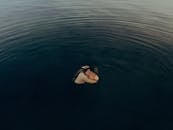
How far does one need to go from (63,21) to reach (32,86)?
20098 mm

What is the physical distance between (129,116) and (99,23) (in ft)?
78.0

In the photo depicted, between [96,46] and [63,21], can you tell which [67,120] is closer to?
[96,46]

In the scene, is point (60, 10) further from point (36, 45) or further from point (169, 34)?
point (169, 34)

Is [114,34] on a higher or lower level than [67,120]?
higher

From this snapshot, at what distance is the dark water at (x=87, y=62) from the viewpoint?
89.0 ft

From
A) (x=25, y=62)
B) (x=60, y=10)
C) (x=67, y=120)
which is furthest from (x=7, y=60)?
(x=60, y=10)

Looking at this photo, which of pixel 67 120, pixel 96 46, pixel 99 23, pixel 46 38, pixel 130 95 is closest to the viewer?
pixel 67 120

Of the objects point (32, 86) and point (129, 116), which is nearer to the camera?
point (129, 116)

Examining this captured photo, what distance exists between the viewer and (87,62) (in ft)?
119

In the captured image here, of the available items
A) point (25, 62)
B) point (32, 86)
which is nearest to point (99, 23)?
point (25, 62)

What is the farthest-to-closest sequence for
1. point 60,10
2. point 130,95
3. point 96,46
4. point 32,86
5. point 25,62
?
point 60,10
point 96,46
point 25,62
point 32,86
point 130,95

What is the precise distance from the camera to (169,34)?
4312 centimetres

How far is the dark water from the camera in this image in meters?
27.1

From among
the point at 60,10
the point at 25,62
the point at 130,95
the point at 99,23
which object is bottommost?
the point at 130,95
